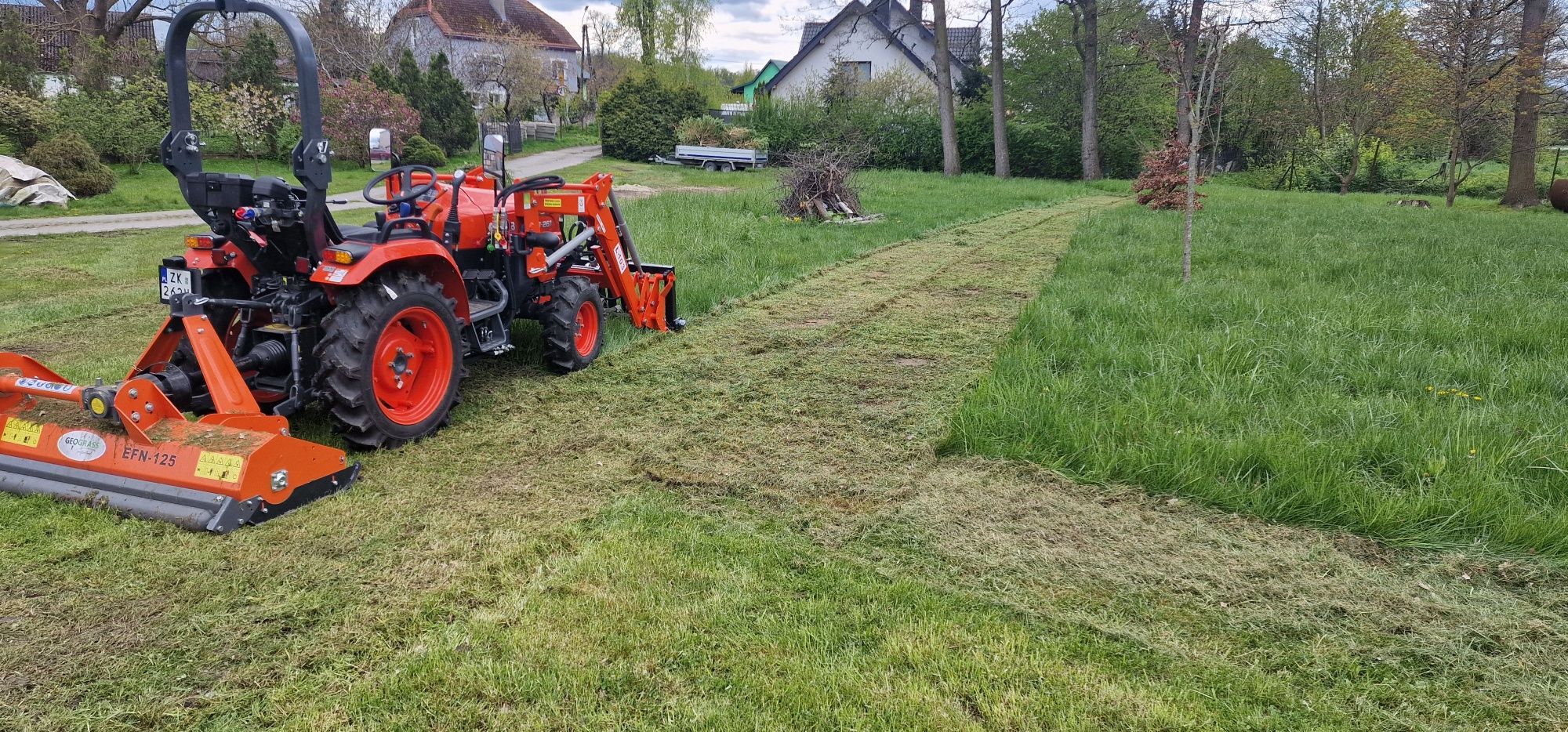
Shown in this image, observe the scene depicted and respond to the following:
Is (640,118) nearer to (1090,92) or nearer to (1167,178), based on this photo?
(1090,92)

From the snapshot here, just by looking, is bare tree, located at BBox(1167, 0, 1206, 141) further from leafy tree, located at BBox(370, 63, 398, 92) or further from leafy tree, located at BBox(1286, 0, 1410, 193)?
leafy tree, located at BBox(370, 63, 398, 92)

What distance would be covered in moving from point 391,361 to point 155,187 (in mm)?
16373

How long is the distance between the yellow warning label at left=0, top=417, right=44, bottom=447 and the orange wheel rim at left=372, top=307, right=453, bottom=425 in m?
1.24

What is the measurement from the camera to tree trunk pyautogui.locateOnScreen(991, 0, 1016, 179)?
1051 inches

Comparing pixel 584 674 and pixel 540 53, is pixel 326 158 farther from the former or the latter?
pixel 540 53

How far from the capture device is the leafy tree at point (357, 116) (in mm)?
22031

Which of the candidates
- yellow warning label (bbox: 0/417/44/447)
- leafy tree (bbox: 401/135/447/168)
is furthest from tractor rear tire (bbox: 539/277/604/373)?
leafy tree (bbox: 401/135/447/168)

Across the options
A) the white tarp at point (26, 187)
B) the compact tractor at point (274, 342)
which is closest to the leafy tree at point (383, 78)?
the white tarp at point (26, 187)

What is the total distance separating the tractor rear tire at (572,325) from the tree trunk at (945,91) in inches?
873

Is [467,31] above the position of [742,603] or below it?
above

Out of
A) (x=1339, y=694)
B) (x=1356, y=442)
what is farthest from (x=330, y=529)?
(x=1356, y=442)

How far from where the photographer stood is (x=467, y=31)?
4253cm

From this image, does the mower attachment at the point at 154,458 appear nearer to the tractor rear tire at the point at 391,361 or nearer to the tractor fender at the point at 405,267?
the tractor rear tire at the point at 391,361

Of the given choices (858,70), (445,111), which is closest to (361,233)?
(445,111)
